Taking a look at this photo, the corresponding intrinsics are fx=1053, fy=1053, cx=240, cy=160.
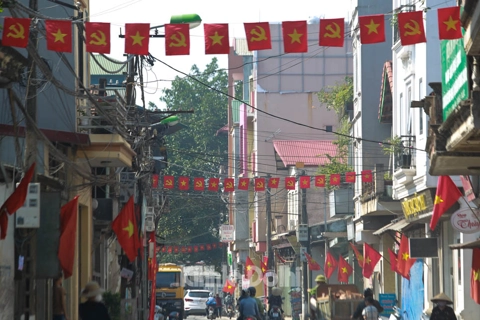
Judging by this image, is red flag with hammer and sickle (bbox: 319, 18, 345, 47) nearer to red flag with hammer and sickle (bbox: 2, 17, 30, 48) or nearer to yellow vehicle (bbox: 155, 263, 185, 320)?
red flag with hammer and sickle (bbox: 2, 17, 30, 48)

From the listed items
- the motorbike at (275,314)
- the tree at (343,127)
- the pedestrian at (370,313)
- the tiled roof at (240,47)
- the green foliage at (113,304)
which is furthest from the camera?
the tiled roof at (240,47)

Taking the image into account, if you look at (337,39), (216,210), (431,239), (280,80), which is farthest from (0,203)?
(216,210)

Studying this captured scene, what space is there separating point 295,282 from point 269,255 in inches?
92.9

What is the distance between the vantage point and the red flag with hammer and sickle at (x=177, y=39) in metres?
16.3

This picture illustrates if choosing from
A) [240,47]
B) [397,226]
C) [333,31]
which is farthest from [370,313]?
[240,47]

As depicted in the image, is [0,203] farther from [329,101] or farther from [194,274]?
[194,274]

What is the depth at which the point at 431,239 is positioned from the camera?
26.9 m

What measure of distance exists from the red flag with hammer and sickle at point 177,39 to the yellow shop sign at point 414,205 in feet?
37.3

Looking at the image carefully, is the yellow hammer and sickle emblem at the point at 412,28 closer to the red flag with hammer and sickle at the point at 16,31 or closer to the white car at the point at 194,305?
the red flag with hammer and sickle at the point at 16,31

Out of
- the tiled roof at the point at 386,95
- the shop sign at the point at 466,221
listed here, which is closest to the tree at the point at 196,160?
the tiled roof at the point at 386,95

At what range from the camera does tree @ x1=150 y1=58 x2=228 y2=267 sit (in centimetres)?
7788

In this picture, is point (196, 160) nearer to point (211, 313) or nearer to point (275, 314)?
point (211, 313)

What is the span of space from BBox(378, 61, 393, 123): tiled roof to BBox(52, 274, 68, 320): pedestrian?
52.3 feet

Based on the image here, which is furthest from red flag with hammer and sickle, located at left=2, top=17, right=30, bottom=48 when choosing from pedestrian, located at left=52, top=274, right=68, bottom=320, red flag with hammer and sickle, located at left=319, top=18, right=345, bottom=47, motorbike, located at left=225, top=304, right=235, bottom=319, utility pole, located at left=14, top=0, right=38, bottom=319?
motorbike, located at left=225, top=304, right=235, bottom=319
